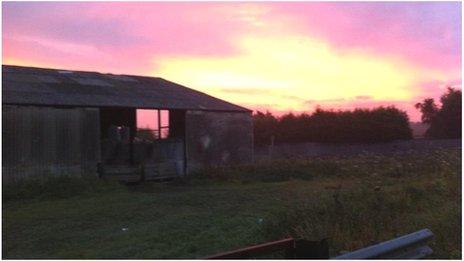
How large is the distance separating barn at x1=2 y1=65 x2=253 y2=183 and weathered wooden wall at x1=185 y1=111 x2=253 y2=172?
43 millimetres

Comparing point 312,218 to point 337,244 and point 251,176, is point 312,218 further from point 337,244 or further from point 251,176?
point 251,176

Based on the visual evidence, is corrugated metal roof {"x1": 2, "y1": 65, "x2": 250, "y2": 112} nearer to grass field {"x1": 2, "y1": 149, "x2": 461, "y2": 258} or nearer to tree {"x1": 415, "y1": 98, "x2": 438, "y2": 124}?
grass field {"x1": 2, "y1": 149, "x2": 461, "y2": 258}

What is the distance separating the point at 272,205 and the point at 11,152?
30.8 ft

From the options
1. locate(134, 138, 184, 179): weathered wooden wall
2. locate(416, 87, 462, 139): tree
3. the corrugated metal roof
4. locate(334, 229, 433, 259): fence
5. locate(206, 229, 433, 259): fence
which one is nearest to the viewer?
locate(334, 229, 433, 259): fence

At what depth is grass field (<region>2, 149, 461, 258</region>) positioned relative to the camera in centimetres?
838

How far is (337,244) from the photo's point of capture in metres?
7.81

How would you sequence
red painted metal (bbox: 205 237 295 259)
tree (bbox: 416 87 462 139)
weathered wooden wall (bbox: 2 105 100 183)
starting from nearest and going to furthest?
1. red painted metal (bbox: 205 237 295 259)
2. weathered wooden wall (bbox: 2 105 100 183)
3. tree (bbox: 416 87 462 139)

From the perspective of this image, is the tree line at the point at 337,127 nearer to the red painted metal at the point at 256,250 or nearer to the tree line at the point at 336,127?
the tree line at the point at 336,127

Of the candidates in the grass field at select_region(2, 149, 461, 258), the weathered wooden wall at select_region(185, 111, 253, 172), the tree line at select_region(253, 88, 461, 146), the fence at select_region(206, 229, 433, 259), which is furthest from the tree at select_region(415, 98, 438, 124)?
the fence at select_region(206, 229, 433, 259)

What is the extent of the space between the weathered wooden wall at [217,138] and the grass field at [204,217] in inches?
190

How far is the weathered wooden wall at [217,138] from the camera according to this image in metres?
25.0

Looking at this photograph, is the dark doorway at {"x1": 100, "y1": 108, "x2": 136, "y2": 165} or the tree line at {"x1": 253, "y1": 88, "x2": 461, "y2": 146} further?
the tree line at {"x1": 253, "y1": 88, "x2": 461, "y2": 146}

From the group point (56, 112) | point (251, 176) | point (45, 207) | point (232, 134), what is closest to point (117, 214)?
point (45, 207)

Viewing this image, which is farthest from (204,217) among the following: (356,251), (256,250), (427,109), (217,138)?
(427,109)
